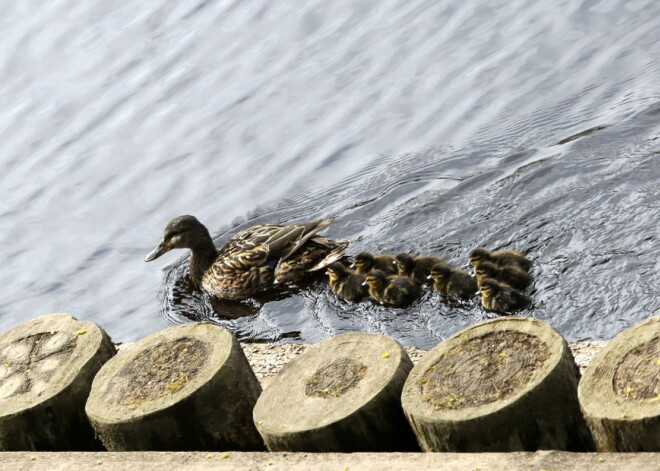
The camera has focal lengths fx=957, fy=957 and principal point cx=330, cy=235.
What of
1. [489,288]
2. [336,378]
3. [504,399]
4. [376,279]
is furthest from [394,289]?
[504,399]

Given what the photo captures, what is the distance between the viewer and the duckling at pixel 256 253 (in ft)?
22.5

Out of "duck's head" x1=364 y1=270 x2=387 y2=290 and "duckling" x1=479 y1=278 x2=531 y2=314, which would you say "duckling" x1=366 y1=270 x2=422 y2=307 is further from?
"duckling" x1=479 y1=278 x2=531 y2=314

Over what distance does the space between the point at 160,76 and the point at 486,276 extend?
18.4 feet

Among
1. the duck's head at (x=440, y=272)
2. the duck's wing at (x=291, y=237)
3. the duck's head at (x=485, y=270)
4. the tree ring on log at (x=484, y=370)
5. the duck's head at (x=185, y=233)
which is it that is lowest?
the duck's head at (x=485, y=270)

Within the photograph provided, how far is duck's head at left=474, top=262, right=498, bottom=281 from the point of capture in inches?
218

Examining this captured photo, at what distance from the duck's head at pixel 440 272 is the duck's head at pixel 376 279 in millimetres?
340

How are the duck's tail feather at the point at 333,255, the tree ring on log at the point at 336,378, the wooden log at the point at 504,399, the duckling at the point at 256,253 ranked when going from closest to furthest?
the wooden log at the point at 504,399 < the tree ring on log at the point at 336,378 < the duck's tail feather at the point at 333,255 < the duckling at the point at 256,253

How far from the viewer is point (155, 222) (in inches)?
312

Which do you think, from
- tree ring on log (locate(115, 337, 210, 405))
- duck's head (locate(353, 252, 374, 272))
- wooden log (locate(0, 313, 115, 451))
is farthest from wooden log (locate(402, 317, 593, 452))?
duck's head (locate(353, 252, 374, 272))

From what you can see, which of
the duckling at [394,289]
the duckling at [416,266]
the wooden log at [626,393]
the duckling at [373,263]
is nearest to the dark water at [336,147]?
the duckling at [394,289]

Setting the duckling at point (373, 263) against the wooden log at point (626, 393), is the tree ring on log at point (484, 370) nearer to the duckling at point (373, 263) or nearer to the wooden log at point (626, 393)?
the wooden log at point (626, 393)

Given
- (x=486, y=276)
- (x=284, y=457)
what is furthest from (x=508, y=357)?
(x=486, y=276)

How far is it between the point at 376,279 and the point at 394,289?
18 cm

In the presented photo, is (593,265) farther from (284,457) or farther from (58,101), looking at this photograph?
(58,101)
